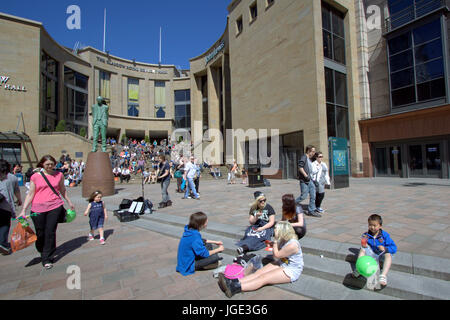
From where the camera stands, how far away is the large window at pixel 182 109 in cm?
4478

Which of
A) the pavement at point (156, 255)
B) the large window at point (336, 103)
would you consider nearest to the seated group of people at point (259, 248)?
the pavement at point (156, 255)

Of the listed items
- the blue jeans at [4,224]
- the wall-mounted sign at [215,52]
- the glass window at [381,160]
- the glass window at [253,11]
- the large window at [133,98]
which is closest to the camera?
the blue jeans at [4,224]

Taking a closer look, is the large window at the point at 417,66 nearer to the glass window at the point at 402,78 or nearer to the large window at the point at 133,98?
the glass window at the point at 402,78

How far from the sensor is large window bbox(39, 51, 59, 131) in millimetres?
28188

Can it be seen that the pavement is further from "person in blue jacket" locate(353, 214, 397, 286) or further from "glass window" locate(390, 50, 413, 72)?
"glass window" locate(390, 50, 413, 72)

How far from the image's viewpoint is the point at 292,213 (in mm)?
3920


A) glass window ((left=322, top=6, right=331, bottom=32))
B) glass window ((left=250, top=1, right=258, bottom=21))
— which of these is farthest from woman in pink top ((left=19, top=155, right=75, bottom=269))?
glass window ((left=250, top=1, right=258, bottom=21))

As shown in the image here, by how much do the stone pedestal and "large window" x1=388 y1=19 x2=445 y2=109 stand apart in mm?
18995

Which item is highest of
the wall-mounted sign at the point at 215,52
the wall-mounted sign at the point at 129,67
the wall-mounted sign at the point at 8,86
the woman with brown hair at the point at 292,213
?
the wall-mounted sign at the point at 129,67

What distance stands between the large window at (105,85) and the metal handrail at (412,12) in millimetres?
37288

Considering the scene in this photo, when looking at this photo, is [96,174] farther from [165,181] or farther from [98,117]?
[165,181]

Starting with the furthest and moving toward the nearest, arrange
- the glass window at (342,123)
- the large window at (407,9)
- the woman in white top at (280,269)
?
1. the glass window at (342,123)
2. the large window at (407,9)
3. the woman in white top at (280,269)

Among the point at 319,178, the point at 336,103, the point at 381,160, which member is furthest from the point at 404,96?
the point at 319,178

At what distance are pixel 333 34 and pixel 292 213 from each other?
1945 centimetres
